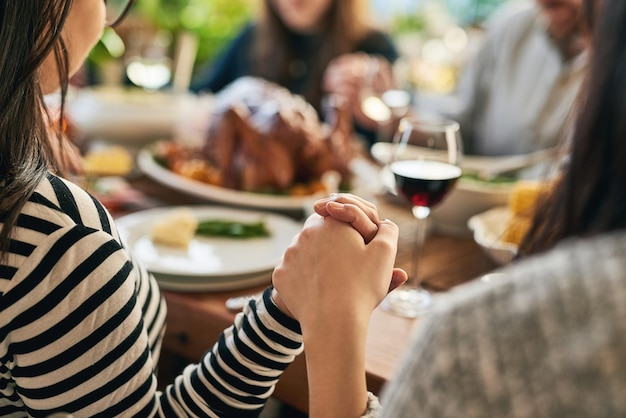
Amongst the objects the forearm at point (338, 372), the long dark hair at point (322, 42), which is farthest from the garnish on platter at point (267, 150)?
the long dark hair at point (322, 42)

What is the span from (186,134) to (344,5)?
108cm

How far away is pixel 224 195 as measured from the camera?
4.58 feet

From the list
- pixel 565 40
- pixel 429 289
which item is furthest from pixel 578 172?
pixel 565 40

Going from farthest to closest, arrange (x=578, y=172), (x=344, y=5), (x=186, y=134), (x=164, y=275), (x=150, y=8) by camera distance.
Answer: (x=150, y=8), (x=344, y=5), (x=186, y=134), (x=164, y=275), (x=578, y=172)

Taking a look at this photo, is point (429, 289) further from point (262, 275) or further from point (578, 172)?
point (578, 172)

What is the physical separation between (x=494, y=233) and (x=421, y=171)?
0.78ft

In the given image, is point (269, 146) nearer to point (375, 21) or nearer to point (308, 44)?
point (308, 44)

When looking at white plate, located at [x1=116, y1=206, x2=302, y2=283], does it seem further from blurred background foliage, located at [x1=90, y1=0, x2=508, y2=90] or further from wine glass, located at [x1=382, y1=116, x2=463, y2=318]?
blurred background foliage, located at [x1=90, y1=0, x2=508, y2=90]

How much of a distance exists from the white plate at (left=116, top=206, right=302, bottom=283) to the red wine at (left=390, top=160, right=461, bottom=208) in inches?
9.8

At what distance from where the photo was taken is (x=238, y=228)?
1169mm

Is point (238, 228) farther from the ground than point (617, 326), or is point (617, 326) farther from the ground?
point (617, 326)

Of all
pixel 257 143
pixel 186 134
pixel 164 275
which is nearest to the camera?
pixel 164 275

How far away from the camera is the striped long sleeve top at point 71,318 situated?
60 centimetres

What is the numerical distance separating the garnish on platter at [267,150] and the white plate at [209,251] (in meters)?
0.24
